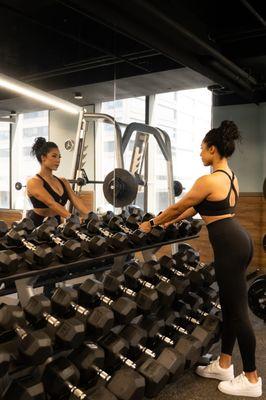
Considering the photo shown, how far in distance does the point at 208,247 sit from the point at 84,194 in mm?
2562

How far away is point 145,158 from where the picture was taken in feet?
14.9

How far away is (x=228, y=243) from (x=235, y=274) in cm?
16

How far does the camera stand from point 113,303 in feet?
6.08

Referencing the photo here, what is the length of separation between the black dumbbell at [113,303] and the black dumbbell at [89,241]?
202 millimetres

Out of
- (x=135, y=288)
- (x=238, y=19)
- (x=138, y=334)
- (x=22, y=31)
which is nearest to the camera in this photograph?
(x=138, y=334)

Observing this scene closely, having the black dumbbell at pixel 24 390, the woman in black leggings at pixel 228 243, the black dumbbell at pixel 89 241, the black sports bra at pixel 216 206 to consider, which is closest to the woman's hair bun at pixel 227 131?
the woman in black leggings at pixel 228 243

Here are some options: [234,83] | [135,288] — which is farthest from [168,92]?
[135,288]

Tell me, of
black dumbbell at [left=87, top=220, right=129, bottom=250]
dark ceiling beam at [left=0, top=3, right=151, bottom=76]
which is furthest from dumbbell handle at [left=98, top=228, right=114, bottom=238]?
dark ceiling beam at [left=0, top=3, right=151, bottom=76]

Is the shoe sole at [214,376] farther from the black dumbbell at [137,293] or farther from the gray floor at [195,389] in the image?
the black dumbbell at [137,293]

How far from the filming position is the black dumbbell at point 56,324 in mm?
1559

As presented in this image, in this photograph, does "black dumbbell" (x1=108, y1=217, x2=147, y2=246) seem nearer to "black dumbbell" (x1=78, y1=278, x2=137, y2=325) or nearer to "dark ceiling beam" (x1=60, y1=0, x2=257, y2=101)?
"black dumbbell" (x1=78, y1=278, x2=137, y2=325)

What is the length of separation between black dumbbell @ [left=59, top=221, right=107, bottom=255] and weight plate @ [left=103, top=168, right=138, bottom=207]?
1092 mm

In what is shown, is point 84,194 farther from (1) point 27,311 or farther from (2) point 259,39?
(2) point 259,39

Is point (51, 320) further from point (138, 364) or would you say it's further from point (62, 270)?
point (62, 270)
